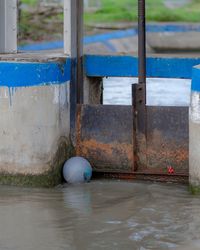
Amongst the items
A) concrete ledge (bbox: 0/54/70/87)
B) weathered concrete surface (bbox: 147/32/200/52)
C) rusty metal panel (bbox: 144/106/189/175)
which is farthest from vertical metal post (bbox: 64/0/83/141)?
weathered concrete surface (bbox: 147/32/200/52)

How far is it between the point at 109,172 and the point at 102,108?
0.80 metres

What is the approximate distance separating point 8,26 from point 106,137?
1.89m

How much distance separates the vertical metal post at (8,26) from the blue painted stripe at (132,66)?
0.97 metres

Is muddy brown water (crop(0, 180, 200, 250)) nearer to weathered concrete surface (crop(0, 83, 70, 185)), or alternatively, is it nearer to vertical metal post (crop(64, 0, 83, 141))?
weathered concrete surface (crop(0, 83, 70, 185))

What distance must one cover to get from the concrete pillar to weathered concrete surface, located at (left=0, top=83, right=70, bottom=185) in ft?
5.35

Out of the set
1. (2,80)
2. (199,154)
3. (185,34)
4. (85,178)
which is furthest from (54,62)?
(185,34)

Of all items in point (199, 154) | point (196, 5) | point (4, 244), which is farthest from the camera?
point (196, 5)

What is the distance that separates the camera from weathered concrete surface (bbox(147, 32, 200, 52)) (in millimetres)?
23906

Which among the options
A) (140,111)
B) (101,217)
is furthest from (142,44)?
(101,217)

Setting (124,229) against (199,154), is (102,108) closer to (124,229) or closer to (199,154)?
(199,154)

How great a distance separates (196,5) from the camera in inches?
1908

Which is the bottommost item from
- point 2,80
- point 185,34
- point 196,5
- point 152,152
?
point 152,152

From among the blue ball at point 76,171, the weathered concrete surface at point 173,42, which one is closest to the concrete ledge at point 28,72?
the blue ball at point 76,171

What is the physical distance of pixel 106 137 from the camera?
9781 mm
